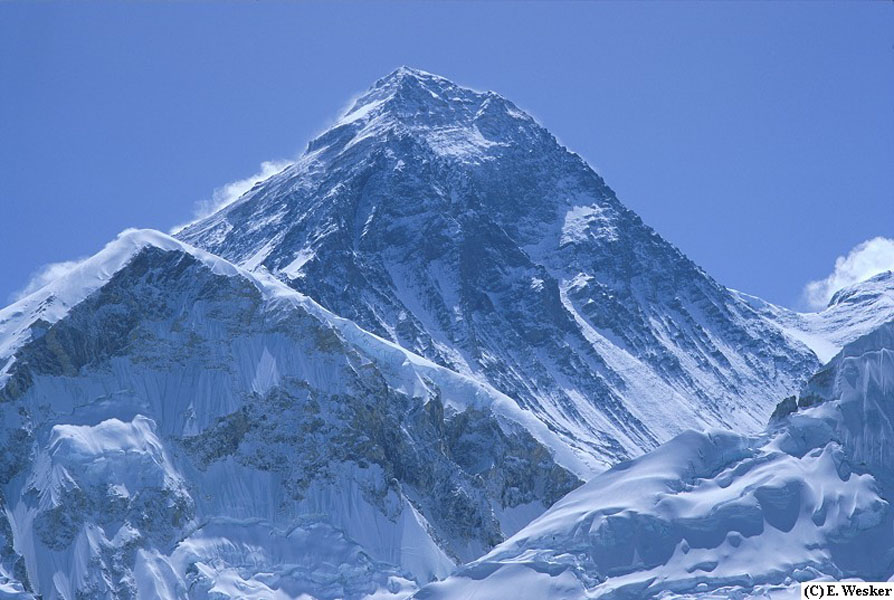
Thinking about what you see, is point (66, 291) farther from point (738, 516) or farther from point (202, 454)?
point (738, 516)

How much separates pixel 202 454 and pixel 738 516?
59422 mm

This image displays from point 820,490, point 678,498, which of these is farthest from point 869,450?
point 678,498

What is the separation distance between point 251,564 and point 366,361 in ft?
109

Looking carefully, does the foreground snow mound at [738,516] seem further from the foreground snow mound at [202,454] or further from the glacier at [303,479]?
the foreground snow mound at [202,454]

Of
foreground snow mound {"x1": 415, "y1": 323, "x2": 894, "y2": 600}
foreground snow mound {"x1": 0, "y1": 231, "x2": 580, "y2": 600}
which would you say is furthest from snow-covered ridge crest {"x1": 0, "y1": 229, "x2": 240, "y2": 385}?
foreground snow mound {"x1": 415, "y1": 323, "x2": 894, "y2": 600}

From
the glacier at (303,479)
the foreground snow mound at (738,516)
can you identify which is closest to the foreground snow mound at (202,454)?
the glacier at (303,479)

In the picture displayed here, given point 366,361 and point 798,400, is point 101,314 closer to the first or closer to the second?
point 366,361

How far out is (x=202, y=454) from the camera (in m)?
182

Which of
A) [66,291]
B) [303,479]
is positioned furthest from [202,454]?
[66,291]

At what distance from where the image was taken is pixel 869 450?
155000mm

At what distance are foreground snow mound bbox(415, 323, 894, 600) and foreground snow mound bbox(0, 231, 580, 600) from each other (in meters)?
24.5

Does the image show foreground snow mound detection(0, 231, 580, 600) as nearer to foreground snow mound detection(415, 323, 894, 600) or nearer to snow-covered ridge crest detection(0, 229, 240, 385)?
snow-covered ridge crest detection(0, 229, 240, 385)

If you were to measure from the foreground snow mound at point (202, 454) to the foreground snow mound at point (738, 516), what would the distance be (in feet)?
80.4

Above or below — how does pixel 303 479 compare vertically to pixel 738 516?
above
